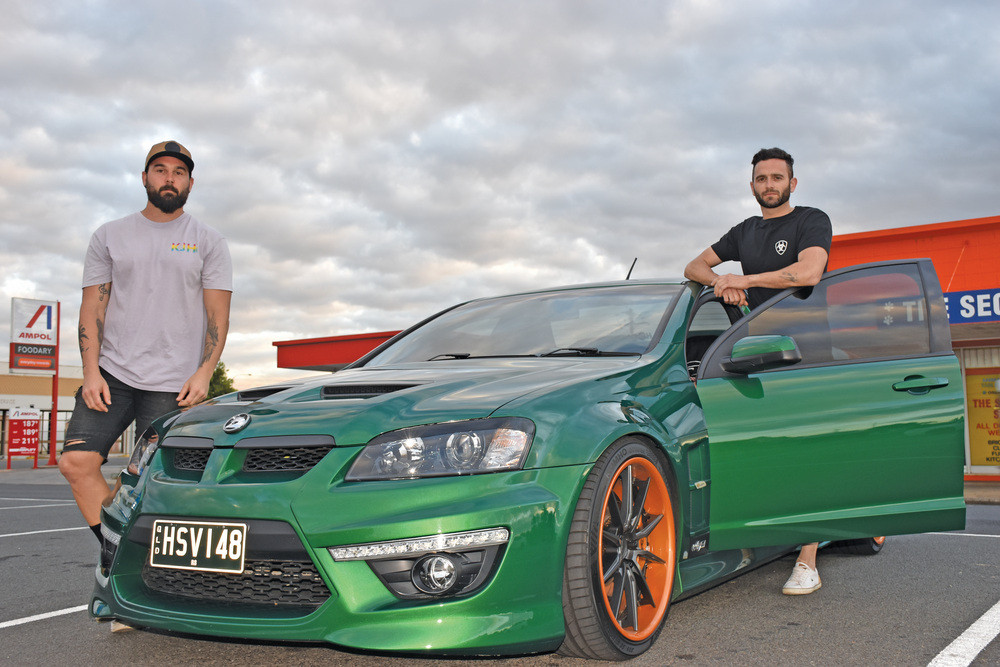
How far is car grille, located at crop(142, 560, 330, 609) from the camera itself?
2443mm

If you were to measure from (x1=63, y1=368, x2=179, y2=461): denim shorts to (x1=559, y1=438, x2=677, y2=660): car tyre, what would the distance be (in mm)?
2142

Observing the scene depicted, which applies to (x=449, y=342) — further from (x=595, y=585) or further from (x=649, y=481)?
(x=595, y=585)

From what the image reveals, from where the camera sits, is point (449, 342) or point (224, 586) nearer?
point (224, 586)

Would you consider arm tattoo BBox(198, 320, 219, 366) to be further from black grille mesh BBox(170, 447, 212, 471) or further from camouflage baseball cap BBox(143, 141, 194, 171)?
black grille mesh BBox(170, 447, 212, 471)

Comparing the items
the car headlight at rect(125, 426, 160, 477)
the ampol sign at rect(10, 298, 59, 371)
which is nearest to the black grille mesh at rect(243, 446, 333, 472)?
the car headlight at rect(125, 426, 160, 477)

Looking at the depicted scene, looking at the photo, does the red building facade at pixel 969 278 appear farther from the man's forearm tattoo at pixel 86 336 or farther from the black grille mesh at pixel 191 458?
the black grille mesh at pixel 191 458

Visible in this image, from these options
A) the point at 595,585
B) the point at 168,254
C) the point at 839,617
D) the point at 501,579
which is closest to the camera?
the point at 501,579

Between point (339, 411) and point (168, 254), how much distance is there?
1.86 meters

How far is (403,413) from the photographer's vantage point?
2.66 m

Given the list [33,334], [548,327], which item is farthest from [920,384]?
[33,334]

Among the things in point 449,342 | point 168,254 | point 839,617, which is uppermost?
point 168,254

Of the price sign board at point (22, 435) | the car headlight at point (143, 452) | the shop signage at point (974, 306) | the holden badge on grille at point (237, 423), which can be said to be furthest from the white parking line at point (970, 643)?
the price sign board at point (22, 435)

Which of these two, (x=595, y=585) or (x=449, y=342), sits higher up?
(x=449, y=342)

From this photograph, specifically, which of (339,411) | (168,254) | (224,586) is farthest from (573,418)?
(168,254)
